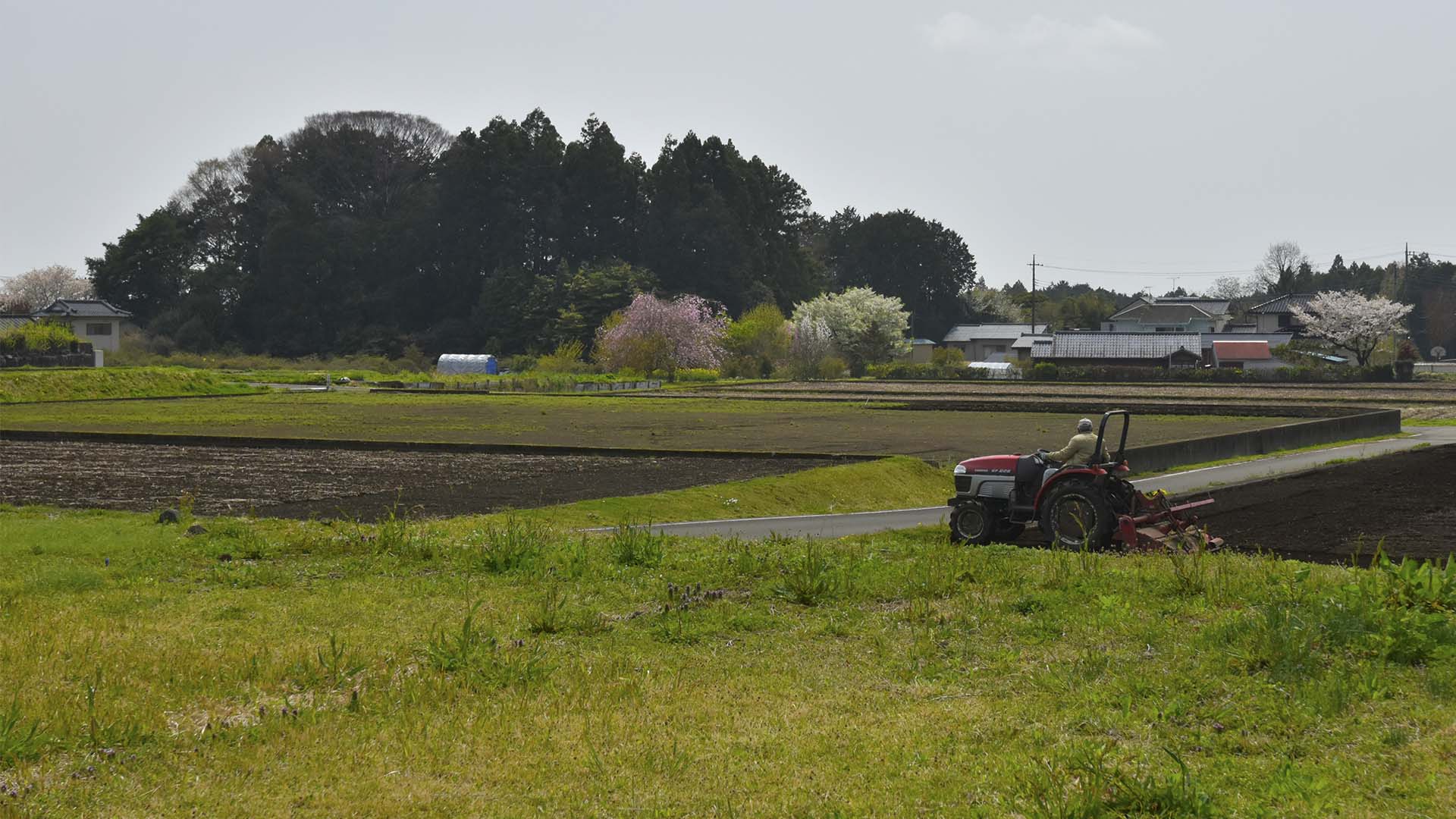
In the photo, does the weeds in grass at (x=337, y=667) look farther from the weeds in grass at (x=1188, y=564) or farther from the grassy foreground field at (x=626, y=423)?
the grassy foreground field at (x=626, y=423)

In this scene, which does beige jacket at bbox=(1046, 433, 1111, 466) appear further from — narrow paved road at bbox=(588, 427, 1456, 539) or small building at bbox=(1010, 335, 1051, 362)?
small building at bbox=(1010, 335, 1051, 362)

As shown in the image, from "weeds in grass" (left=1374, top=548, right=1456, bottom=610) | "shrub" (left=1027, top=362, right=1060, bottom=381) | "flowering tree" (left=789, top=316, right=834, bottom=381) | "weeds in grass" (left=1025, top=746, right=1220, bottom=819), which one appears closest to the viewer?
"weeds in grass" (left=1025, top=746, right=1220, bottom=819)

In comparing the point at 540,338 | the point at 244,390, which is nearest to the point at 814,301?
the point at 540,338

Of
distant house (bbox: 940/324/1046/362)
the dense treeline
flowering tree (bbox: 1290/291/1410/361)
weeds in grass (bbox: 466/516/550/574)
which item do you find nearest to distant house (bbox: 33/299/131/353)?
the dense treeline

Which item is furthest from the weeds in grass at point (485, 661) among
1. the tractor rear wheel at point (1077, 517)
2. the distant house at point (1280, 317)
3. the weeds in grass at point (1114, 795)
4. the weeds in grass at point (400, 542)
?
the distant house at point (1280, 317)

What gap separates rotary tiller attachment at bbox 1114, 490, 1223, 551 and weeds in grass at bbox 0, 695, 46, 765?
10.7 m

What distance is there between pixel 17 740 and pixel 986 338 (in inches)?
5702

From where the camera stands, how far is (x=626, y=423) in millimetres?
45625

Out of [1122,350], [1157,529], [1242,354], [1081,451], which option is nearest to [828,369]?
[1122,350]

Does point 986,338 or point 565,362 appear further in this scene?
point 986,338

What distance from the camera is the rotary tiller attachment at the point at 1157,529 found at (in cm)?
1406

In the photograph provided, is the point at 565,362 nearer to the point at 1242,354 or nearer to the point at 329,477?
the point at 1242,354

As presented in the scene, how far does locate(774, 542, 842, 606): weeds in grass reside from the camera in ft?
35.7

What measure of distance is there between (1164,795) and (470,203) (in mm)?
121320
